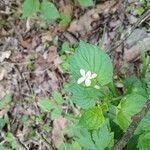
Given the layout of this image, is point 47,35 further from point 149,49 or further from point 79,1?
point 149,49

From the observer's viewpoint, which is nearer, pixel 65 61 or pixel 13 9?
pixel 65 61

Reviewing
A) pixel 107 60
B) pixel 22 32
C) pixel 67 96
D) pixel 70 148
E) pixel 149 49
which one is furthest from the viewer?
pixel 22 32

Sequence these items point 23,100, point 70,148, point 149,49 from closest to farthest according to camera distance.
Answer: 1. point 70,148
2. point 149,49
3. point 23,100

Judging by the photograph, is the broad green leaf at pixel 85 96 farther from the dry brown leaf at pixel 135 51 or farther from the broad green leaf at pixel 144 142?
the dry brown leaf at pixel 135 51

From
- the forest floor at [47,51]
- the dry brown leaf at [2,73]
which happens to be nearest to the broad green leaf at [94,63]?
the forest floor at [47,51]

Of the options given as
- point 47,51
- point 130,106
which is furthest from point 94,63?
point 47,51

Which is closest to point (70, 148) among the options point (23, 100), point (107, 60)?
point (23, 100)

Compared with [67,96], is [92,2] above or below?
above
